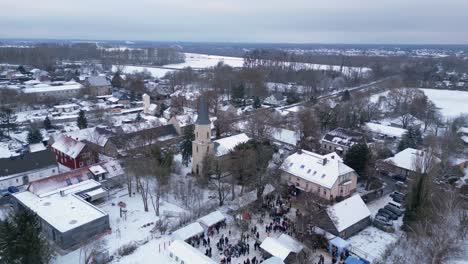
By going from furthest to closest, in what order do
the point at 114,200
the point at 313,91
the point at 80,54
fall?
the point at 80,54 < the point at 313,91 < the point at 114,200

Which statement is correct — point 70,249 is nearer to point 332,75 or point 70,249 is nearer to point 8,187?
point 8,187

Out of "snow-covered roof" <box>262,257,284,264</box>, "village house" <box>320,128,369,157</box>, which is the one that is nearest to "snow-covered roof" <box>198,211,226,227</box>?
"snow-covered roof" <box>262,257,284,264</box>

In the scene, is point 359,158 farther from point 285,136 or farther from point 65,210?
point 65,210

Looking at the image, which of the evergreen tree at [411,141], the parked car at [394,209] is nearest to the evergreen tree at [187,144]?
the parked car at [394,209]

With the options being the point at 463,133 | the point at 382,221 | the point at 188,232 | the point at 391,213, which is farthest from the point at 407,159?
the point at 188,232

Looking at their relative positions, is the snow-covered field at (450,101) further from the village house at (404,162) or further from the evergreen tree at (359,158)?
the evergreen tree at (359,158)

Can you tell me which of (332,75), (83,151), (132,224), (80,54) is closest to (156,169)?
(132,224)

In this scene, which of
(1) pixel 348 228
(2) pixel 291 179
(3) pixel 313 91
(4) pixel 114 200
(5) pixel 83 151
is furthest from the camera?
(3) pixel 313 91

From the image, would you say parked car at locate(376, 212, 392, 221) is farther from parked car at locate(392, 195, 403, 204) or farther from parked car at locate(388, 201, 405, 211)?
parked car at locate(392, 195, 403, 204)
